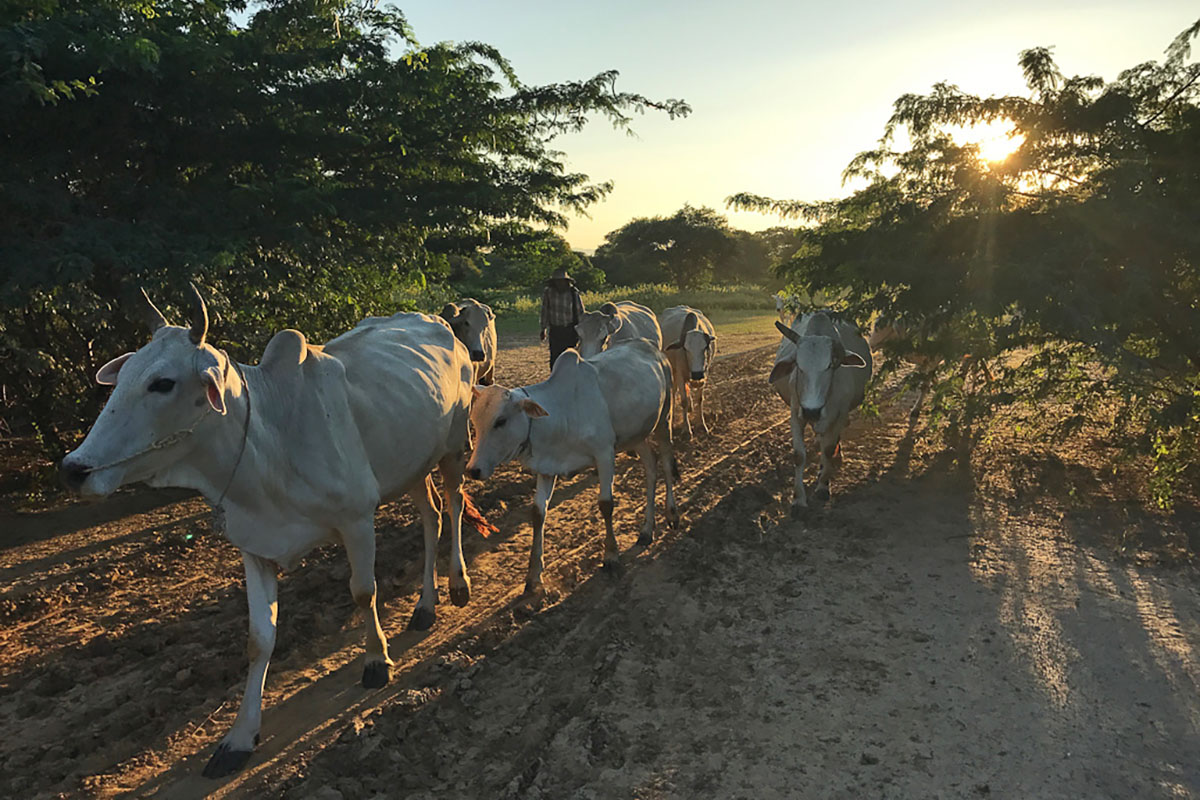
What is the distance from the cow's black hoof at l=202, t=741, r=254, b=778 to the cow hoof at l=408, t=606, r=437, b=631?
1406mm

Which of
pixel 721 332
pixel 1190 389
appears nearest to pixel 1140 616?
pixel 1190 389

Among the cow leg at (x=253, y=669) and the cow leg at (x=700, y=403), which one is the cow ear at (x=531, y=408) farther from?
the cow leg at (x=700, y=403)

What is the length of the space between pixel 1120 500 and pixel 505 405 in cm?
604

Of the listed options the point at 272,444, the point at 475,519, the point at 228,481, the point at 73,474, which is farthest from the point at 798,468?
the point at 73,474

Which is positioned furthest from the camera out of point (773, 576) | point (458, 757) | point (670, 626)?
point (773, 576)

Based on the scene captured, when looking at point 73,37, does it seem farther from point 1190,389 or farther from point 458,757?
point 1190,389

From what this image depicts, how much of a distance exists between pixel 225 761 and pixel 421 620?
1.52 m

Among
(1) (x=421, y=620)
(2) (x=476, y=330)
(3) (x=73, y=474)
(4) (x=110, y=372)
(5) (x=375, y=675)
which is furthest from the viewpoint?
(2) (x=476, y=330)

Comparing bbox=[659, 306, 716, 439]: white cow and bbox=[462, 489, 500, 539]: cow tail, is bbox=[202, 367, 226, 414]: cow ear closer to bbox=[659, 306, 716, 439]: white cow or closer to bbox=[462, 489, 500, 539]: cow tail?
bbox=[462, 489, 500, 539]: cow tail

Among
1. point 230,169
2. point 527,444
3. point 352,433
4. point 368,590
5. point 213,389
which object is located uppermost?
point 230,169

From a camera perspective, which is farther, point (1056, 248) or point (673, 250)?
point (673, 250)

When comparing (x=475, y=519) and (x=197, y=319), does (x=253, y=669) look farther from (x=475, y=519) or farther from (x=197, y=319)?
(x=475, y=519)

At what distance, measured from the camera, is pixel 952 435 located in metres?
7.07

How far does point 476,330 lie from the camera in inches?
349
